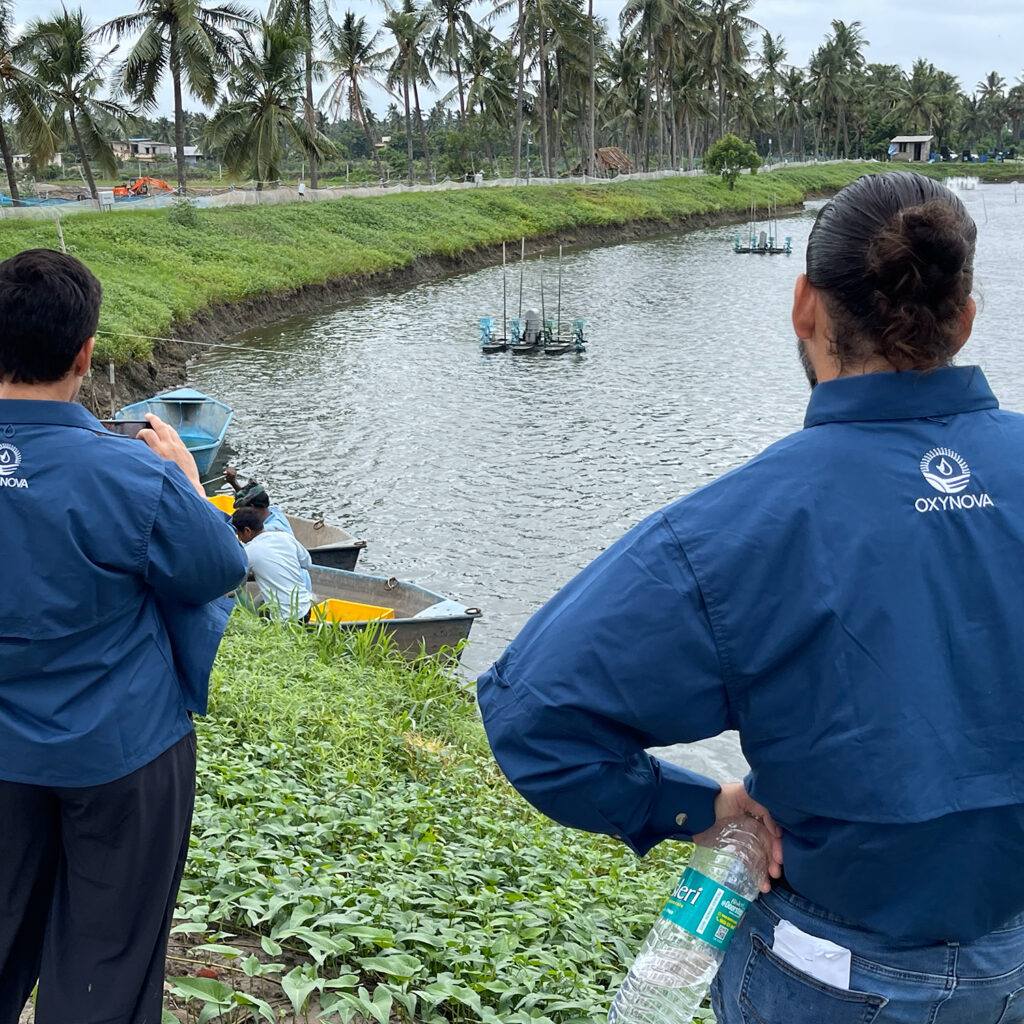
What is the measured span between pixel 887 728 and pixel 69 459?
1712 millimetres

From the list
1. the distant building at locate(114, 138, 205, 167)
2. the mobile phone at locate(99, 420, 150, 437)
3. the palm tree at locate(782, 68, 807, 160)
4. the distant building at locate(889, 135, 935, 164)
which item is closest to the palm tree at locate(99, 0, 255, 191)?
the mobile phone at locate(99, 420, 150, 437)

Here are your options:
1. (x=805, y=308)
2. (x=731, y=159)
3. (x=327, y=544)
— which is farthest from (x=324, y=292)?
(x=731, y=159)

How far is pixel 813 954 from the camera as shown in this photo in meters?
1.64

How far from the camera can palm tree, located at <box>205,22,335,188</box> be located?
37.1 metres

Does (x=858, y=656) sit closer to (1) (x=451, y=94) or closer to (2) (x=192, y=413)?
(2) (x=192, y=413)

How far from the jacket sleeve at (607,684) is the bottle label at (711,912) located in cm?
20

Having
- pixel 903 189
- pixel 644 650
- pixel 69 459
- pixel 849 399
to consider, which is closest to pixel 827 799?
pixel 644 650

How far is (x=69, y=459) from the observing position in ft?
7.84

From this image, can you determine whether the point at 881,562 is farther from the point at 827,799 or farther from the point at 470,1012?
the point at 470,1012

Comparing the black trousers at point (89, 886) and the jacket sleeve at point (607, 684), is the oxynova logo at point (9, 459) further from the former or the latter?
the jacket sleeve at point (607, 684)

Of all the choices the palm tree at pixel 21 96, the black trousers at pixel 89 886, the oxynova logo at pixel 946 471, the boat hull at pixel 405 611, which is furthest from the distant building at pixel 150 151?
the oxynova logo at pixel 946 471

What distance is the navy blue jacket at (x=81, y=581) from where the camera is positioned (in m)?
2.35

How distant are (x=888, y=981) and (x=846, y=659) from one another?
48 cm

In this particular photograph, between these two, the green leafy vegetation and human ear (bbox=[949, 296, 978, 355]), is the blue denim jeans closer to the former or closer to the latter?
human ear (bbox=[949, 296, 978, 355])
